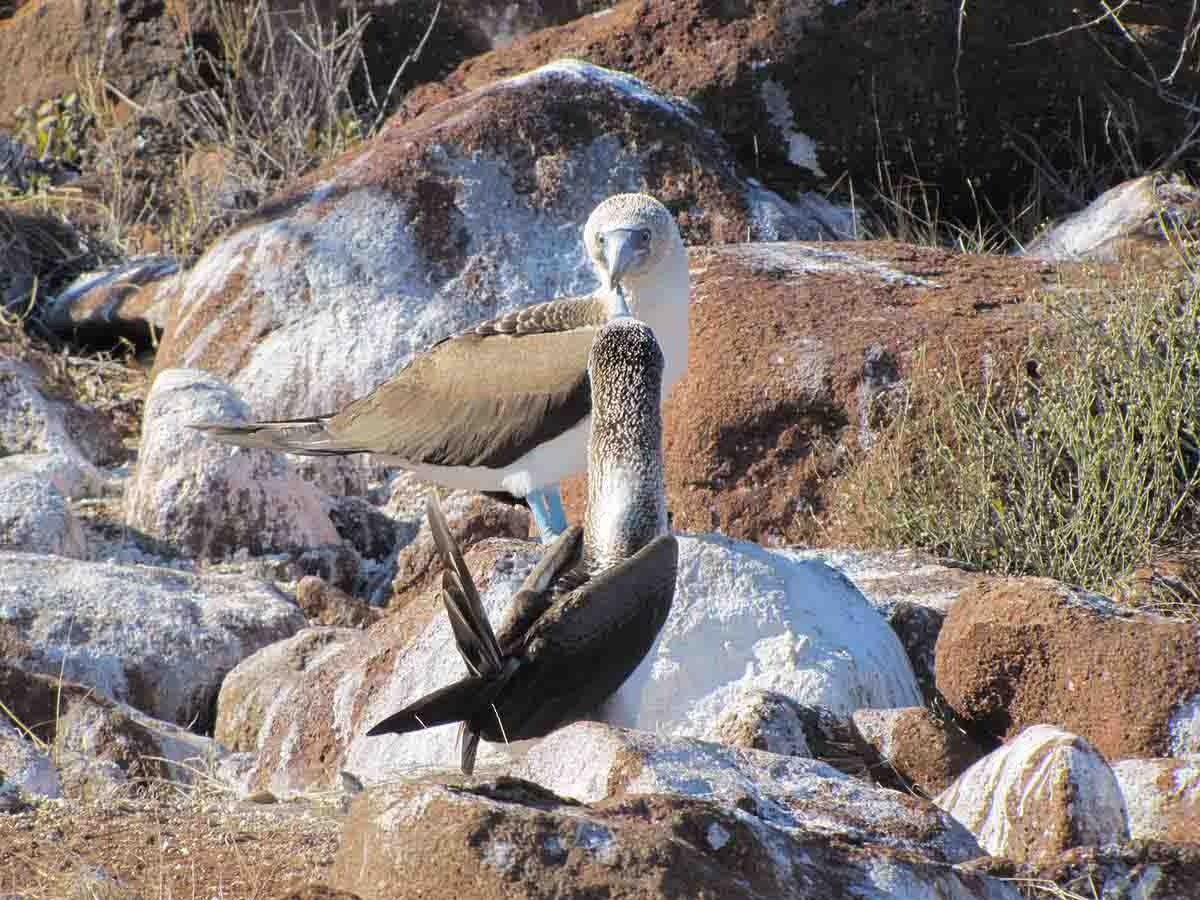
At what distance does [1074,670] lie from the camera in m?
5.64

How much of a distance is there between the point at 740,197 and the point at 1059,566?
11.9ft

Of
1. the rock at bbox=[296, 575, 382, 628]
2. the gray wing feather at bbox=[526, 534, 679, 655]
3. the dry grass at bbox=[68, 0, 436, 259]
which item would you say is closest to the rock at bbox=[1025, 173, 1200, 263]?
the rock at bbox=[296, 575, 382, 628]

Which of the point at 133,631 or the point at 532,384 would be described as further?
the point at 532,384

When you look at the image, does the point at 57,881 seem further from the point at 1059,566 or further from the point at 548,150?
the point at 548,150

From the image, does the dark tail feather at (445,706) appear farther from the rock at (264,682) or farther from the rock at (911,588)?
the rock at (911,588)

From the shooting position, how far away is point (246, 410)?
8.96 meters

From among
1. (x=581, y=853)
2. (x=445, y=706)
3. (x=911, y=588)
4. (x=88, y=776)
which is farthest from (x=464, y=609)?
(x=911, y=588)

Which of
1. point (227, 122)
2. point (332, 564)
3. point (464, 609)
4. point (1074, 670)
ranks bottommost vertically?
point (332, 564)

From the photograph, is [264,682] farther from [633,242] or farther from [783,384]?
[783,384]

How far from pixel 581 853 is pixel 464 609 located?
1.29 m

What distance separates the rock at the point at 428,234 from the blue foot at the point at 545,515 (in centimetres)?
249

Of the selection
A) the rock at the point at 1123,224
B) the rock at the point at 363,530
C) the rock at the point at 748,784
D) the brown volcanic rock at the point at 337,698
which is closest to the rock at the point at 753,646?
the brown volcanic rock at the point at 337,698

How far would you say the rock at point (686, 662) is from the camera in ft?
19.0

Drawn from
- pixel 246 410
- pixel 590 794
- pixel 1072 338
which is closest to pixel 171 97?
pixel 246 410
